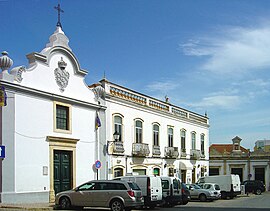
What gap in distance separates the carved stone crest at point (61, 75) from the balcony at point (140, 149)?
8647 mm

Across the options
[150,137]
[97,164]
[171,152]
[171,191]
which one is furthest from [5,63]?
[171,152]

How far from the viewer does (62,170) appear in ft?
82.2

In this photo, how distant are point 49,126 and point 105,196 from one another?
5886 mm

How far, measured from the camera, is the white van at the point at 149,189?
2223 centimetres

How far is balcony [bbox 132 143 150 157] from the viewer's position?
3175 cm

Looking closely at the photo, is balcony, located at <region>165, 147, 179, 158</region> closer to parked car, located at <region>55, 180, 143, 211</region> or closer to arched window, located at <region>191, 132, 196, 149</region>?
arched window, located at <region>191, 132, 196, 149</region>

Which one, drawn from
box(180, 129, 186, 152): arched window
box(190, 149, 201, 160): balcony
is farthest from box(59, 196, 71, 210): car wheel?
box(190, 149, 201, 160): balcony

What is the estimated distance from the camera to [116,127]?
30203 mm

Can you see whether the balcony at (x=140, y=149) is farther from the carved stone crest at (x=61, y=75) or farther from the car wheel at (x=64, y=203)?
the car wheel at (x=64, y=203)

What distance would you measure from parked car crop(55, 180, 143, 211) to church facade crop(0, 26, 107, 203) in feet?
8.49

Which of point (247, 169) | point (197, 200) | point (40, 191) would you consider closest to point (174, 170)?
point (197, 200)

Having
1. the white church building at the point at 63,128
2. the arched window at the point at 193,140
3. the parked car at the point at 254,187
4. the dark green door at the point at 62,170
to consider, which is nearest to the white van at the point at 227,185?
the white church building at the point at 63,128

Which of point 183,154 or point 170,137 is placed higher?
point 170,137

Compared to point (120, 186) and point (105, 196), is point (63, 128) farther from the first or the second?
point (120, 186)
